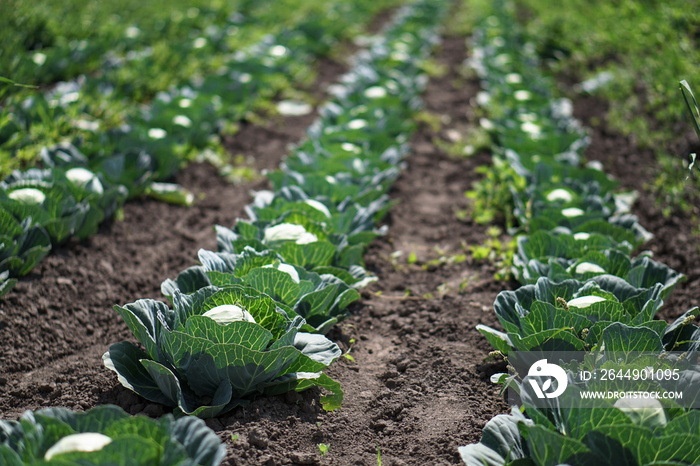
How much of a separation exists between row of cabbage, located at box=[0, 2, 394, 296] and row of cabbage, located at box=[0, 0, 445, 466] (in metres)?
1.10

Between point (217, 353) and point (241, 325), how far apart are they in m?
0.16

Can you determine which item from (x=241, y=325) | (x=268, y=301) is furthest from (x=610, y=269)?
(x=241, y=325)

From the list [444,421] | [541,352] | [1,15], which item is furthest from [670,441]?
[1,15]

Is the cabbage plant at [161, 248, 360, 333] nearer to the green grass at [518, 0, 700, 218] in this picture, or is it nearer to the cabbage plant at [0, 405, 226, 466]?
the cabbage plant at [0, 405, 226, 466]

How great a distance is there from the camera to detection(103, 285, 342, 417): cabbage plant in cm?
262

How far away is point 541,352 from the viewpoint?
2820 mm

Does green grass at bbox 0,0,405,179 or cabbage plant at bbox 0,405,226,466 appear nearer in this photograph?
cabbage plant at bbox 0,405,226,466

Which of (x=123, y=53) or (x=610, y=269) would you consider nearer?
(x=610, y=269)

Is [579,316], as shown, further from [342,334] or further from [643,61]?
[643,61]

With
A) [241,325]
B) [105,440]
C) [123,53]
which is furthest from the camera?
[123,53]

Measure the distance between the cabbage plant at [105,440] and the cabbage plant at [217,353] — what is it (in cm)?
46

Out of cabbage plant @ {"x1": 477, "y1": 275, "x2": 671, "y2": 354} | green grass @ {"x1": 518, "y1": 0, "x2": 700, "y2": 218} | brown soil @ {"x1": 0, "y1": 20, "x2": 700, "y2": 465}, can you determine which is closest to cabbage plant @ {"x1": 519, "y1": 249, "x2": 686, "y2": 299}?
cabbage plant @ {"x1": 477, "y1": 275, "x2": 671, "y2": 354}

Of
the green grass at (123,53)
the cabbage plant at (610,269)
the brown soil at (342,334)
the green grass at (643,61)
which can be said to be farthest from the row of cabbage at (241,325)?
the green grass at (643,61)

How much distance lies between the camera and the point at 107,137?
5215 millimetres
